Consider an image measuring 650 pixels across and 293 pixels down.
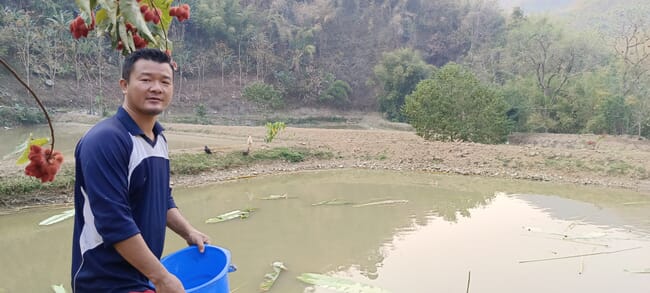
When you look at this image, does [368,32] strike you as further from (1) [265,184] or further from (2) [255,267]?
(2) [255,267]

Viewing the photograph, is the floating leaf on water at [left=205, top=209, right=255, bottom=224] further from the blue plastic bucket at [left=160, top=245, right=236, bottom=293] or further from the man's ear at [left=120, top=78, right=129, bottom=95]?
the man's ear at [left=120, top=78, right=129, bottom=95]

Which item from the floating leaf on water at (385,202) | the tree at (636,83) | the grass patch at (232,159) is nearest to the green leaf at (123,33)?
the floating leaf on water at (385,202)

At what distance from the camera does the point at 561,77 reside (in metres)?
25.2

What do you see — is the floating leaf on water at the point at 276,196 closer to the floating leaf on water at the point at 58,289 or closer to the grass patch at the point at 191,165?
the grass patch at the point at 191,165

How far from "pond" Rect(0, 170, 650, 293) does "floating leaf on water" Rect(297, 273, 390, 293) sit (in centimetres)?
8

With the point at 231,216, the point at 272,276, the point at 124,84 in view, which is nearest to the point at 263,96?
the point at 231,216

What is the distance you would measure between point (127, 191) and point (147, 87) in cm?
37

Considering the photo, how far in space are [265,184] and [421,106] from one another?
7227mm

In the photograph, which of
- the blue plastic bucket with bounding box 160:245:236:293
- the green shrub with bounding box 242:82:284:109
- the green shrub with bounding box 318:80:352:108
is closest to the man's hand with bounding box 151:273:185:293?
the blue plastic bucket with bounding box 160:245:236:293

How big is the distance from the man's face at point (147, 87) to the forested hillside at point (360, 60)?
1378 cm

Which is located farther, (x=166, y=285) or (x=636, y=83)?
(x=636, y=83)

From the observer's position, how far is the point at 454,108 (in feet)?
48.0

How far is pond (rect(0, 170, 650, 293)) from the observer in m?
4.57

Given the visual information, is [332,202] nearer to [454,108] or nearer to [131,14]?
[131,14]
